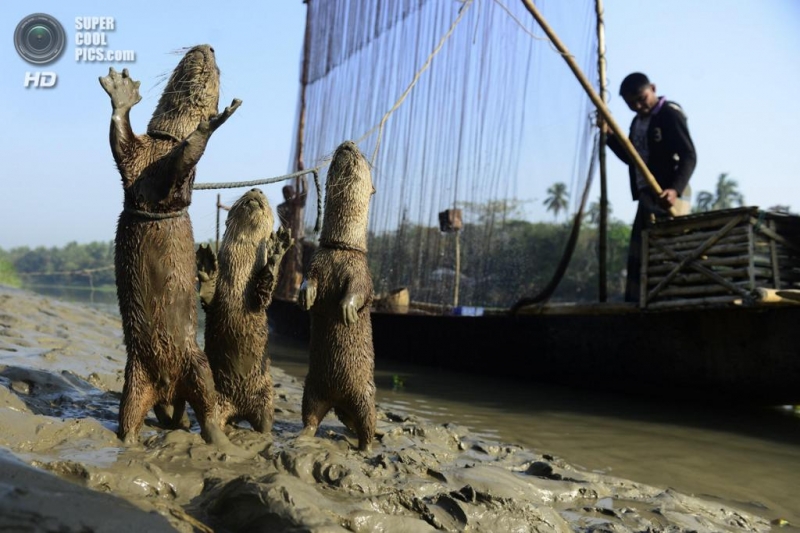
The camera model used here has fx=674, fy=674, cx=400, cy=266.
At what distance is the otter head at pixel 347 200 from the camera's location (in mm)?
4223

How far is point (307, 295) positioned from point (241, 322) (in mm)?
416

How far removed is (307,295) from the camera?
4031 mm

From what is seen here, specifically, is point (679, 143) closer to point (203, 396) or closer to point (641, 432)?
point (641, 432)

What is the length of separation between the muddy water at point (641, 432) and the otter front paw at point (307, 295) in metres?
2.17

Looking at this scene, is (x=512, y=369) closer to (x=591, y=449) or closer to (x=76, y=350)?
(x=591, y=449)

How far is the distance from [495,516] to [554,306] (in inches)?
220

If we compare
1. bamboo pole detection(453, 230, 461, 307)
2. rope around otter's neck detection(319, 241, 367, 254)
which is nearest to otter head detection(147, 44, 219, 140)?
rope around otter's neck detection(319, 241, 367, 254)

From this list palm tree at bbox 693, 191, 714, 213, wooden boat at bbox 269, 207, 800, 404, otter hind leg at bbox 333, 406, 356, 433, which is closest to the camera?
otter hind leg at bbox 333, 406, 356, 433

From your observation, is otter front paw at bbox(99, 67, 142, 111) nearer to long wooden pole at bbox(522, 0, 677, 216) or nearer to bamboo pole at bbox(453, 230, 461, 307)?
long wooden pole at bbox(522, 0, 677, 216)

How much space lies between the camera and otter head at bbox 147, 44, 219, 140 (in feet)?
11.4

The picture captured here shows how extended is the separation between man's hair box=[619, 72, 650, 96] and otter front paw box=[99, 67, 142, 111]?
5979 mm

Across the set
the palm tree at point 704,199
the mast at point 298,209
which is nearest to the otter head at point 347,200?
the mast at point 298,209

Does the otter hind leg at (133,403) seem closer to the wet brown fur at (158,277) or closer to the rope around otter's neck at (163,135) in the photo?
the wet brown fur at (158,277)

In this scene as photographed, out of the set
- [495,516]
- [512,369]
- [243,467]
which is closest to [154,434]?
[243,467]
